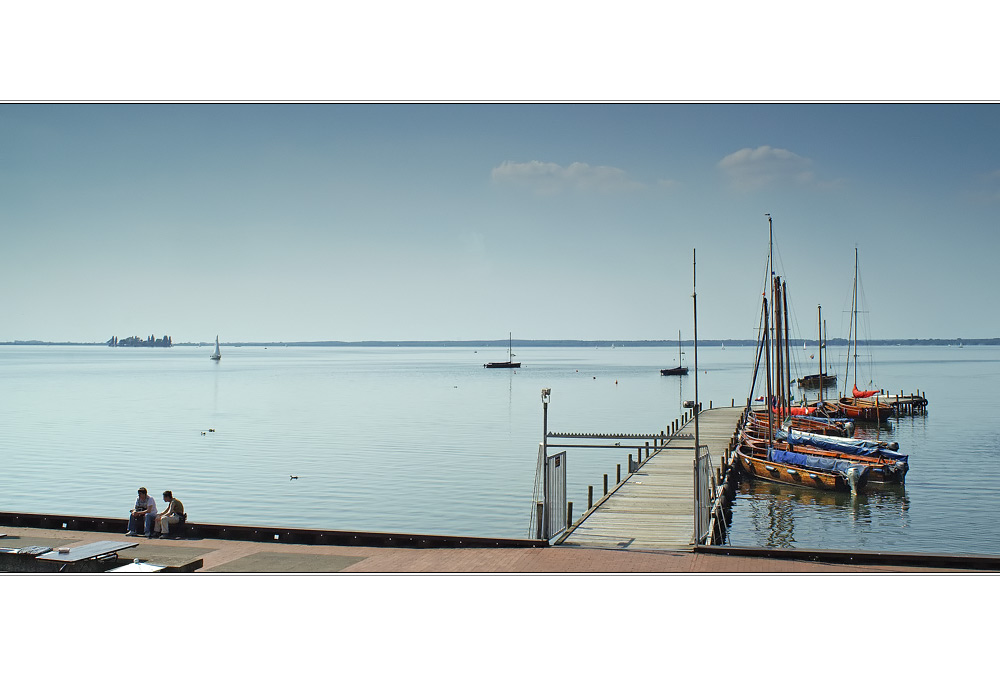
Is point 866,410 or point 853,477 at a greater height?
point 866,410

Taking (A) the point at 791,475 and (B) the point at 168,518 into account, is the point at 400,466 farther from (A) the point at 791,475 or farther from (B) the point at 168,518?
(B) the point at 168,518

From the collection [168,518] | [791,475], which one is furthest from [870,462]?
A: [168,518]

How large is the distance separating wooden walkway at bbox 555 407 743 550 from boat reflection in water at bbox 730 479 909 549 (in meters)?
2.64

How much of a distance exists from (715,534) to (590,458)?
63.9ft

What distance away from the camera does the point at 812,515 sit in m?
28.5

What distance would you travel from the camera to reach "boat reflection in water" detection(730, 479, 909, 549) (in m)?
24.8

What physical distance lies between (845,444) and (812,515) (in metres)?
9.12

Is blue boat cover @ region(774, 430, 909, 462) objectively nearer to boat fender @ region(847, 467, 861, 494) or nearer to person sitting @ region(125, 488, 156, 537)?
boat fender @ region(847, 467, 861, 494)

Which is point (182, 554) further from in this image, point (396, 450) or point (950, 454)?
point (950, 454)

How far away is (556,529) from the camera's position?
1722 centimetres

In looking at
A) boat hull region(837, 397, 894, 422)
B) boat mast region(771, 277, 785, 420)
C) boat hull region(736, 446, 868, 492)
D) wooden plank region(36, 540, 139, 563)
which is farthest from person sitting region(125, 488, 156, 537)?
boat hull region(837, 397, 894, 422)

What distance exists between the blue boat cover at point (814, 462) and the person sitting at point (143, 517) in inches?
1024

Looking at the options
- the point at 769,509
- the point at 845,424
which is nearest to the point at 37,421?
the point at 769,509
